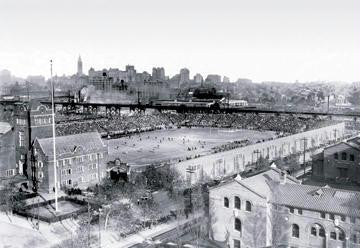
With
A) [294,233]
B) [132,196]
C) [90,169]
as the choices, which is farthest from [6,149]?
[294,233]

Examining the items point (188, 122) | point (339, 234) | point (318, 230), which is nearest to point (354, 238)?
point (339, 234)

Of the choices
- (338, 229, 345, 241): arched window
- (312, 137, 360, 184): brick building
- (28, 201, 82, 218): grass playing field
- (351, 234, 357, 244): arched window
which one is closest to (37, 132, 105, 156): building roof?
(28, 201, 82, 218): grass playing field

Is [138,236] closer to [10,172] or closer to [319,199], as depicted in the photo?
[319,199]

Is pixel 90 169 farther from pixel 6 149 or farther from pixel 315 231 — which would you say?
pixel 315 231

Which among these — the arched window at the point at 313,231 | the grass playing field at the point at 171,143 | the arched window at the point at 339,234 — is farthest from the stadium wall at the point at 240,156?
the arched window at the point at 339,234

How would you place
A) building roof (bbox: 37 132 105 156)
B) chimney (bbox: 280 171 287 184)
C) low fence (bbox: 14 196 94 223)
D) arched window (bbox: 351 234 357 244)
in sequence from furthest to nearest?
building roof (bbox: 37 132 105 156), low fence (bbox: 14 196 94 223), chimney (bbox: 280 171 287 184), arched window (bbox: 351 234 357 244)

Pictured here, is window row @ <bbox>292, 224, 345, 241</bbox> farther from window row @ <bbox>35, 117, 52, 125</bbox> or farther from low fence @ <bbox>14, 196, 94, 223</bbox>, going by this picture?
window row @ <bbox>35, 117, 52, 125</bbox>
